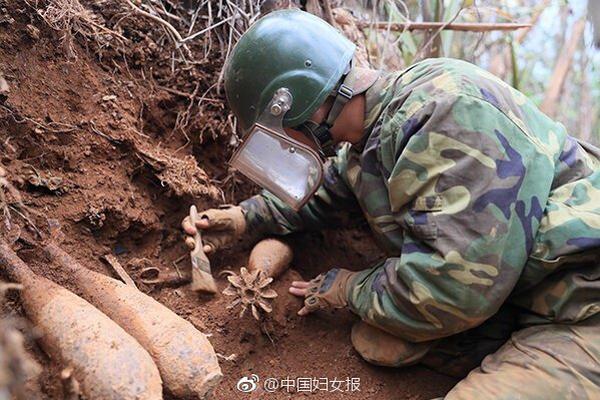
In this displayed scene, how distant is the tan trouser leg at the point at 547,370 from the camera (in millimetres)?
1596

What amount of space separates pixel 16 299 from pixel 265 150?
888 millimetres

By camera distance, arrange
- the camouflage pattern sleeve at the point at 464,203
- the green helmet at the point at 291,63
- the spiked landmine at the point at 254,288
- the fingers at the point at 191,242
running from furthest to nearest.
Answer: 1. the fingers at the point at 191,242
2. the spiked landmine at the point at 254,288
3. the green helmet at the point at 291,63
4. the camouflage pattern sleeve at the point at 464,203

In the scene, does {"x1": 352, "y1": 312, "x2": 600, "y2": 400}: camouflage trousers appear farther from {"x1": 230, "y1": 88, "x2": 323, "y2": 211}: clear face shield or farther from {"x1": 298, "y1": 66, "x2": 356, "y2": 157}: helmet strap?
{"x1": 298, "y1": 66, "x2": 356, "y2": 157}: helmet strap

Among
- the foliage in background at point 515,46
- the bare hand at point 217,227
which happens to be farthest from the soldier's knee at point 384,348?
the foliage in background at point 515,46

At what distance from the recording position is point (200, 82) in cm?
244

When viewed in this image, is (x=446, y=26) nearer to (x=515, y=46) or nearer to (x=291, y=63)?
(x=515, y=46)

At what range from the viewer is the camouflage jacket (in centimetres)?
158

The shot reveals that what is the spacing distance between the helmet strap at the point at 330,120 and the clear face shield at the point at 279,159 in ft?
0.19

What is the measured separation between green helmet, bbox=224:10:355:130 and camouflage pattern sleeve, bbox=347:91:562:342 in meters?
0.32

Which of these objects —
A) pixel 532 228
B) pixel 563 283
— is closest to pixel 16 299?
pixel 532 228

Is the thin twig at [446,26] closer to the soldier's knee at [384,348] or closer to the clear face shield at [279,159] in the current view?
the clear face shield at [279,159]

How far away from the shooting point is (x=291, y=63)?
1854 mm

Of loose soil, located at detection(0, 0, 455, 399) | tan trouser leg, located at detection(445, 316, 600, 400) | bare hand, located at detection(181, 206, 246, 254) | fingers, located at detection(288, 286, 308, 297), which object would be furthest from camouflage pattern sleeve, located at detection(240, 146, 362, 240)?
tan trouser leg, located at detection(445, 316, 600, 400)

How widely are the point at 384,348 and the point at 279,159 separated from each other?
73cm
